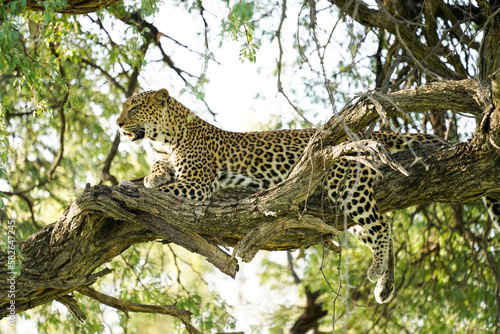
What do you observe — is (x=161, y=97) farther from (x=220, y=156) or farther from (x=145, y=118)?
(x=220, y=156)

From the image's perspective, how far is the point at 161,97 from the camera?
7.96 m

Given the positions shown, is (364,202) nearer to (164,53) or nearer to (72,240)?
(72,240)

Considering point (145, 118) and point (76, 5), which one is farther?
point (145, 118)

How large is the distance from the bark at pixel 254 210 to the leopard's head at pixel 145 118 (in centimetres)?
196

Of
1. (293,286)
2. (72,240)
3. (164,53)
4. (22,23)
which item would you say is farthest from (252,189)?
(293,286)

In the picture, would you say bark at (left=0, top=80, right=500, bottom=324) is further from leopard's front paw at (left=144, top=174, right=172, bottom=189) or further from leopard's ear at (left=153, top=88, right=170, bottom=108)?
leopard's ear at (left=153, top=88, right=170, bottom=108)

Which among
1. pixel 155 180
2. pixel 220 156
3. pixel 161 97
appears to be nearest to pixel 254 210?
pixel 155 180

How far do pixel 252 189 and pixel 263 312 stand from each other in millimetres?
8615

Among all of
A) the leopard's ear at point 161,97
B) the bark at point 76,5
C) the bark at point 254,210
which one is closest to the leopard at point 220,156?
the leopard's ear at point 161,97

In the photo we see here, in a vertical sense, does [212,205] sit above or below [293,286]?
below

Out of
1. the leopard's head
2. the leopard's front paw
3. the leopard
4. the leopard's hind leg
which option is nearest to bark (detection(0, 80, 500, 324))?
the leopard's hind leg

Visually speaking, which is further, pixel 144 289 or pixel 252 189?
pixel 144 289

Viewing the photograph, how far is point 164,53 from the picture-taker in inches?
402

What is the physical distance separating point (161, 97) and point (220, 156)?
1062mm
